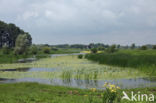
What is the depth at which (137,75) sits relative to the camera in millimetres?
16562

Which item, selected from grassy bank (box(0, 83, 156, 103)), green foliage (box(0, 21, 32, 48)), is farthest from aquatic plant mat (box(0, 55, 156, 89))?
green foliage (box(0, 21, 32, 48))

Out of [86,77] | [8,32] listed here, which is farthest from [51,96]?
[8,32]

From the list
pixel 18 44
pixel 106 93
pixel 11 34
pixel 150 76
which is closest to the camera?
pixel 106 93

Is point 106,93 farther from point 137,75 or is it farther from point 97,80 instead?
point 137,75

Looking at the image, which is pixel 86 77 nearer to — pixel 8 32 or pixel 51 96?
pixel 51 96

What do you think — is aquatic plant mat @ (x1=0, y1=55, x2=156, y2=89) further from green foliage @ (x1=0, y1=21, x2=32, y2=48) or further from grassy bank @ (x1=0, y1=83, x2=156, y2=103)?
green foliage @ (x1=0, y1=21, x2=32, y2=48)

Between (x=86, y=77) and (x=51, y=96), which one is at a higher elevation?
(x=51, y=96)

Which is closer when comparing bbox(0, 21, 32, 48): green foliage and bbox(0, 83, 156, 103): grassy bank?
bbox(0, 83, 156, 103): grassy bank

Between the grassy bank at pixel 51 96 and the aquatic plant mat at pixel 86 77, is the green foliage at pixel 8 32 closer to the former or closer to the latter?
the aquatic plant mat at pixel 86 77

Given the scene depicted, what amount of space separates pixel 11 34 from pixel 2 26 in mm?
6097

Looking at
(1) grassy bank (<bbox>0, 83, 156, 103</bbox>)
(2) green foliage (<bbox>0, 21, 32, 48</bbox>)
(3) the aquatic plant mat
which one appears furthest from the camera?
(2) green foliage (<bbox>0, 21, 32, 48</bbox>)

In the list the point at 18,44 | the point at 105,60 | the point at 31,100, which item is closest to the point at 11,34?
the point at 18,44

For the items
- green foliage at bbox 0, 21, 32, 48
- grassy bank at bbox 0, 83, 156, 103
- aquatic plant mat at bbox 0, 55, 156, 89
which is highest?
green foliage at bbox 0, 21, 32, 48

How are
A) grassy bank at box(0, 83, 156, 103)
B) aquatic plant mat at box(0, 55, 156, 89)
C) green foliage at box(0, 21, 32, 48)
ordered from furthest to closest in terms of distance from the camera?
green foliage at box(0, 21, 32, 48), aquatic plant mat at box(0, 55, 156, 89), grassy bank at box(0, 83, 156, 103)
